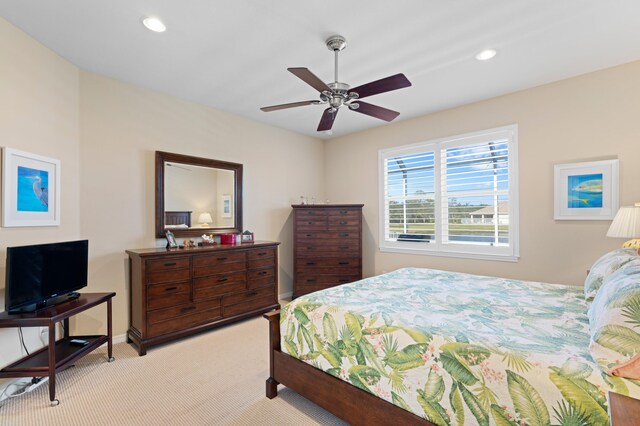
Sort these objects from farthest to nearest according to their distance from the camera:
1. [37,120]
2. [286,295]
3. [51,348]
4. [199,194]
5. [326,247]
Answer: [286,295], [326,247], [199,194], [37,120], [51,348]

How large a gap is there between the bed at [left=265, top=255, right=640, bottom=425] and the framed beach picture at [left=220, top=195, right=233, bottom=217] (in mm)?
2283

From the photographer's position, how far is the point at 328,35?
2420mm

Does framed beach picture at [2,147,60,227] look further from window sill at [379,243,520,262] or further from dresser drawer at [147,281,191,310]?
window sill at [379,243,520,262]

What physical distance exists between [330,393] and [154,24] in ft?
9.83

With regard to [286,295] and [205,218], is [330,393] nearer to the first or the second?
[205,218]

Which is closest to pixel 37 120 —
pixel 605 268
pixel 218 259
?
pixel 218 259

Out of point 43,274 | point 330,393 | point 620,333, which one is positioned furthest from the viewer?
point 43,274

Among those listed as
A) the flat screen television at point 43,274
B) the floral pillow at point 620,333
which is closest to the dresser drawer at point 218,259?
the flat screen television at point 43,274

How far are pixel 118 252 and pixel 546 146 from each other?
5.01m

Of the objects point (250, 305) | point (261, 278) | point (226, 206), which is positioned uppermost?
point (226, 206)

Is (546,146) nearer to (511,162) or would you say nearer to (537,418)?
(511,162)

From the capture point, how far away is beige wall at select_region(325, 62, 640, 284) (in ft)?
9.64

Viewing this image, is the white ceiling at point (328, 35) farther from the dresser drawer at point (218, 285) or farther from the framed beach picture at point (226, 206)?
the dresser drawer at point (218, 285)

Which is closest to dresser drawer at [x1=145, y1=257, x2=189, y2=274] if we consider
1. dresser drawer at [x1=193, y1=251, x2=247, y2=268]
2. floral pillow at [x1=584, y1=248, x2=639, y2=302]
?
dresser drawer at [x1=193, y1=251, x2=247, y2=268]
